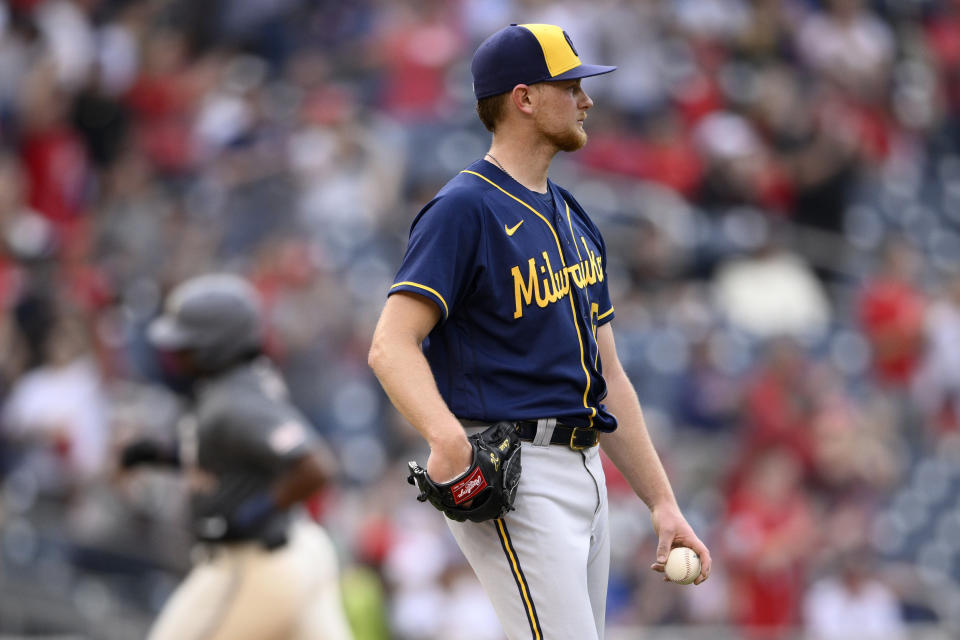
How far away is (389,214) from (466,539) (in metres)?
7.51

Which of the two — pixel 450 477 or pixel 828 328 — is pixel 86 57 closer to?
pixel 828 328

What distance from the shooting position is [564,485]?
372 centimetres

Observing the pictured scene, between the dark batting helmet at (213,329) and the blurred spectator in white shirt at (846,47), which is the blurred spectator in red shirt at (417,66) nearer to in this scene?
the blurred spectator in white shirt at (846,47)

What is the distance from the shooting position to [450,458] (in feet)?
11.1

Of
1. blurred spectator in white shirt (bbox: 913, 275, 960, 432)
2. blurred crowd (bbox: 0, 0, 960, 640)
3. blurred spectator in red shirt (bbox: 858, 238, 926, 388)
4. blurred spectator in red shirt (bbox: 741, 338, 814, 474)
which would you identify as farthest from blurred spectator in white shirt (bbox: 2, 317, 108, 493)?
blurred spectator in white shirt (bbox: 913, 275, 960, 432)

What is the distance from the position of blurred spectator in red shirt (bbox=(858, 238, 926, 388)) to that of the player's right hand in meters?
9.52

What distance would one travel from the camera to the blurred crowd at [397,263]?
373 inches

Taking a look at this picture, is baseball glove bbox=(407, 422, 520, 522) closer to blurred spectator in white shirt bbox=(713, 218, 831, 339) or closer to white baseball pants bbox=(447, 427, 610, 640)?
white baseball pants bbox=(447, 427, 610, 640)

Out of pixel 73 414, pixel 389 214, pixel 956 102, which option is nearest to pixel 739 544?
pixel 389 214

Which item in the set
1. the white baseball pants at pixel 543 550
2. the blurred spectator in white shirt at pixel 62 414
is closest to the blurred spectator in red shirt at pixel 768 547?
the blurred spectator in white shirt at pixel 62 414

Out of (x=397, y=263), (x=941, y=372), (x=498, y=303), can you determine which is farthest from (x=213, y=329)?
(x=941, y=372)

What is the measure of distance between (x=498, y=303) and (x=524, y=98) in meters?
0.58

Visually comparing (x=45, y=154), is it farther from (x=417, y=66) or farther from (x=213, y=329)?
(x=213, y=329)

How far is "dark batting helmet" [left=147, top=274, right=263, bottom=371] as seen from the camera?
5586mm
